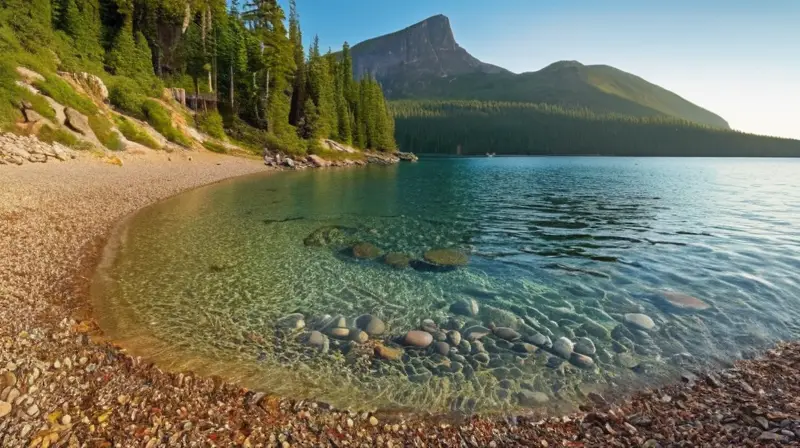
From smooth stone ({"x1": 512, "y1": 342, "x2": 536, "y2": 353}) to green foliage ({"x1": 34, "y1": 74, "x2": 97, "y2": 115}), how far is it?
161 feet

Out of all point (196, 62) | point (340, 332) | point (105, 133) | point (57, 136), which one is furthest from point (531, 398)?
point (196, 62)

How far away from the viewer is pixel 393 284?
43.0 feet

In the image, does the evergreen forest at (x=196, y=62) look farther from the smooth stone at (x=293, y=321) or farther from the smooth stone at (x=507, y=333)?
the smooth stone at (x=507, y=333)

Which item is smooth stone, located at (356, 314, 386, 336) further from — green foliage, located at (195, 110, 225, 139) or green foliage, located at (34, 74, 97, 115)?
green foliage, located at (195, 110, 225, 139)

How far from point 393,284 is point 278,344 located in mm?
5133

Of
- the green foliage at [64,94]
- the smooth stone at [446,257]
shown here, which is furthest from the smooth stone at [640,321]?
the green foliage at [64,94]

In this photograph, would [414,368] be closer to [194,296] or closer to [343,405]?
[343,405]

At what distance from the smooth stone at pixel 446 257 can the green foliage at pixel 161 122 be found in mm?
48158

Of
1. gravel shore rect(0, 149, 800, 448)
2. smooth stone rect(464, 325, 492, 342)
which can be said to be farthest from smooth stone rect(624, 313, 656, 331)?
smooth stone rect(464, 325, 492, 342)

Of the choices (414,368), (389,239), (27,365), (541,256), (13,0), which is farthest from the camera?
(13,0)

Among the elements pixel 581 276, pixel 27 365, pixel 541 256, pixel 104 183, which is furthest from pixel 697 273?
pixel 104 183

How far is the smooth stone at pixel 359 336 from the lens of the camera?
9102mm

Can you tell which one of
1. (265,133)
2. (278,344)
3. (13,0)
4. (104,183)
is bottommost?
(278,344)

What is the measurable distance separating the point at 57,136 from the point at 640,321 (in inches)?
1791
